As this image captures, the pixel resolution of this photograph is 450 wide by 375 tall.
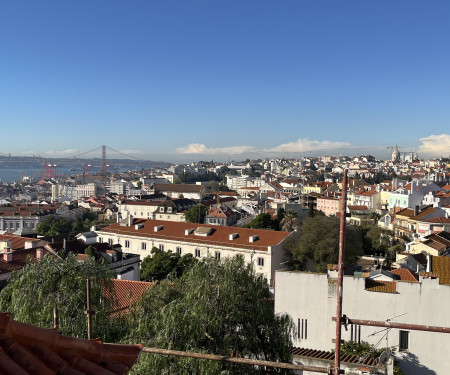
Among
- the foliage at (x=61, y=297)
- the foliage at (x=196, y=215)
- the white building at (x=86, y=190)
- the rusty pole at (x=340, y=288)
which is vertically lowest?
the white building at (x=86, y=190)

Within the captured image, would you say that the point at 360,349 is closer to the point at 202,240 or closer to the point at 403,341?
the point at 403,341

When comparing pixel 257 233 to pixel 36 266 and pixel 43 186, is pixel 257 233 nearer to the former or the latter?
pixel 36 266

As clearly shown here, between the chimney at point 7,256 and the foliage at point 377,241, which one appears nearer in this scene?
the chimney at point 7,256

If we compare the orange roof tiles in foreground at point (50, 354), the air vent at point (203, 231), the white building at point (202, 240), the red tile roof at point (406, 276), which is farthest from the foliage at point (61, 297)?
the air vent at point (203, 231)

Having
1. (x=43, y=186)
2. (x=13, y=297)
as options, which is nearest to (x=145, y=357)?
(x=13, y=297)

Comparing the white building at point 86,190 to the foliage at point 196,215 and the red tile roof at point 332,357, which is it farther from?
the red tile roof at point 332,357

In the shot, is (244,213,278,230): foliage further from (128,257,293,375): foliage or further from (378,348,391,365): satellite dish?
(378,348,391,365): satellite dish

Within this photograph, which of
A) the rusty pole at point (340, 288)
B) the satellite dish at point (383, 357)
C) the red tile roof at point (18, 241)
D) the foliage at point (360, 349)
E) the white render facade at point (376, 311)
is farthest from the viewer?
the red tile roof at point (18, 241)
